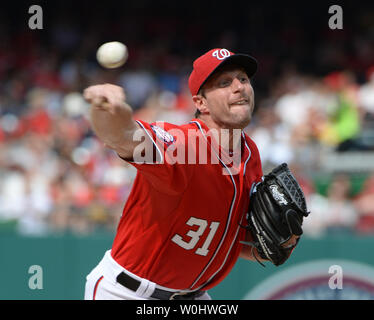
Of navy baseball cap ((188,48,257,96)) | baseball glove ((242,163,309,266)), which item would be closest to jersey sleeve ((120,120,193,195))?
navy baseball cap ((188,48,257,96))

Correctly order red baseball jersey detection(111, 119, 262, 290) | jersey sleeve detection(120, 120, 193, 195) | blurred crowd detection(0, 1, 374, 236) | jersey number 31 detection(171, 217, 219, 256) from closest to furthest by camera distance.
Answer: jersey sleeve detection(120, 120, 193, 195)
red baseball jersey detection(111, 119, 262, 290)
jersey number 31 detection(171, 217, 219, 256)
blurred crowd detection(0, 1, 374, 236)

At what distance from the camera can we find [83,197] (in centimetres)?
679

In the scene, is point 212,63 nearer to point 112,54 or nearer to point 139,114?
point 112,54

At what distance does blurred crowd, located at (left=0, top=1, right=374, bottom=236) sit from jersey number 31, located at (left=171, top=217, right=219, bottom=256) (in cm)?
226

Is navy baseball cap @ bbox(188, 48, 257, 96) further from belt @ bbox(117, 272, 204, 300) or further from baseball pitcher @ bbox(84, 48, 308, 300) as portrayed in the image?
belt @ bbox(117, 272, 204, 300)

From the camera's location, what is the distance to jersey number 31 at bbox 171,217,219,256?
10.2ft

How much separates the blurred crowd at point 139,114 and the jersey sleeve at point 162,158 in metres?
2.56

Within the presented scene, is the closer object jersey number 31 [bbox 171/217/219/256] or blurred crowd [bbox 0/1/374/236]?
jersey number 31 [bbox 171/217/219/256]

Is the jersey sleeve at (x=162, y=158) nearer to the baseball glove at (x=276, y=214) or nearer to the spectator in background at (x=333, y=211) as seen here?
the baseball glove at (x=276, y=214)

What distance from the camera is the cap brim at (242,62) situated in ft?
10.5

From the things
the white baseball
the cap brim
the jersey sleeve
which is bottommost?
the jersey sleeve

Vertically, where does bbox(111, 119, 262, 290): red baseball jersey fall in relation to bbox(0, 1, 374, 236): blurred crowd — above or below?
below

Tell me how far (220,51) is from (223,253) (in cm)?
109

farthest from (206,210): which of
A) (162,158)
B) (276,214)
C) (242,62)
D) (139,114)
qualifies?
(139,114)
